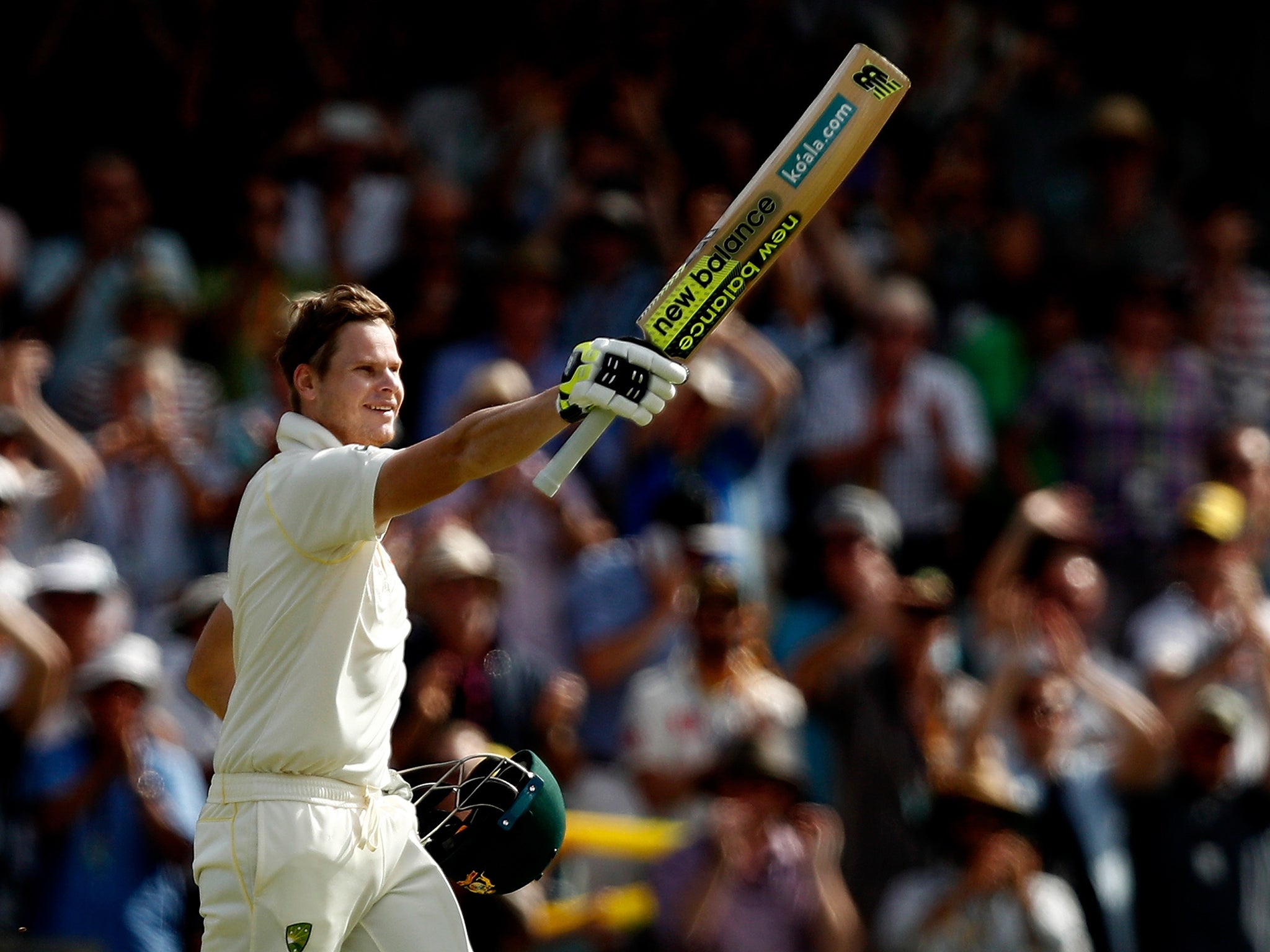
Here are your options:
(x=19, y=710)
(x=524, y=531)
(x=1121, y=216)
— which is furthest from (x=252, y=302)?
(x=1121, y=216)

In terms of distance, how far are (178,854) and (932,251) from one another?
5.53 metres

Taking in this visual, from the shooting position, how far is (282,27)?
33.5 feet

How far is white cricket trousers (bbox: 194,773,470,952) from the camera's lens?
13.6ft

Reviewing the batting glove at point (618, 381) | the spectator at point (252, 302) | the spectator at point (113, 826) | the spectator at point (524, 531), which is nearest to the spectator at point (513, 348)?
the spectator at point (524, 531)

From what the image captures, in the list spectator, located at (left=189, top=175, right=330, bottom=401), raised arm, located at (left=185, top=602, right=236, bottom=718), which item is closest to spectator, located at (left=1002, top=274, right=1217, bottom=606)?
spectator, located at (left=189, top=175, right=330, bottom=401)

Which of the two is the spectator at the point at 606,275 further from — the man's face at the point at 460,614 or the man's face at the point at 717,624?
the man's face at the point at 460,614

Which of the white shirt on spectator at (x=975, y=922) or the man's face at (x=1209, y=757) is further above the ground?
the man's face at (x=1209, y=757)

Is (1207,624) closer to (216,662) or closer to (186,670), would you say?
(186,670)

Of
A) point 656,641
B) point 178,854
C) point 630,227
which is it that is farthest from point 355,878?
point 630,227

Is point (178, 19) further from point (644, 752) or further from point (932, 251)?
point (644, 752)

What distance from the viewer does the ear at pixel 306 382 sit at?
14.4ft

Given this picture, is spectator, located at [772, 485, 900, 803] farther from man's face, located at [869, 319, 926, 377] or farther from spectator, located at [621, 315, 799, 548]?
man's face, located at [869, 319, 926, 377]

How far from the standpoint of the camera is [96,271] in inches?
348

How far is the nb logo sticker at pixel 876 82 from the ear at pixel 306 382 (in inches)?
57.6
